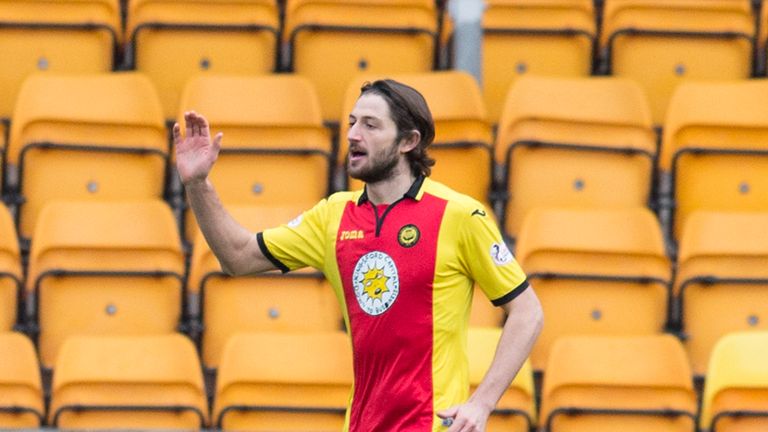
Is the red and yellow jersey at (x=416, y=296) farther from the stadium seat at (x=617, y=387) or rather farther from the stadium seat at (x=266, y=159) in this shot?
the stadium seat at (x=266, y=159)

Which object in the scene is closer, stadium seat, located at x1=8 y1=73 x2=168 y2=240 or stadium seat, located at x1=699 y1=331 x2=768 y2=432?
stadium seat, located at x1=699 y1=331 x2=768 y2=432

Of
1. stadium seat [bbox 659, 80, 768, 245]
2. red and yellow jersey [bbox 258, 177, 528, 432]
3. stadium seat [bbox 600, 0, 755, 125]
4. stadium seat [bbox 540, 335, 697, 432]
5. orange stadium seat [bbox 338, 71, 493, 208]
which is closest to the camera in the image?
red and yellow jersey [bbox 258, 177, 528, 432]

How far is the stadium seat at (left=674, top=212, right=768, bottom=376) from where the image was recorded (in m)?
6.99

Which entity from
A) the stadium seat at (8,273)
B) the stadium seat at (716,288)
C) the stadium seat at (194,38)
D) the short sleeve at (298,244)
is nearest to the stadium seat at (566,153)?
the stadium seat at (716,288)

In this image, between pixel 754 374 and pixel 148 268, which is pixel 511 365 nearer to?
pixel 754 374

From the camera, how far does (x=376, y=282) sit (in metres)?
4.50

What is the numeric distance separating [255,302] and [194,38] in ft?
5.45

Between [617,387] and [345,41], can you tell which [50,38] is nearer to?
[345,41]

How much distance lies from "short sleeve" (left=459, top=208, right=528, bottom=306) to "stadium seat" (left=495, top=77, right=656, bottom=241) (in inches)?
115

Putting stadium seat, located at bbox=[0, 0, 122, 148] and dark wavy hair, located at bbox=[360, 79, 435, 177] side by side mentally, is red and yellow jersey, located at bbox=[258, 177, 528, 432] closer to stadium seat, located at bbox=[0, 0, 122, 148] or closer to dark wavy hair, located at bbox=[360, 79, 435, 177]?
dark wavy hair, located at bbox=[360, 79, 435, 177]

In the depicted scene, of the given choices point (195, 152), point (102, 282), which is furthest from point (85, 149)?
point (195, 152)

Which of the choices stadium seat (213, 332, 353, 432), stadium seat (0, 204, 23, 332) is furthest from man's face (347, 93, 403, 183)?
stadium seat (0, 204, 23, 332)

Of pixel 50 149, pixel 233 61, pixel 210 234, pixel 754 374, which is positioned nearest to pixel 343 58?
pixel 233 61

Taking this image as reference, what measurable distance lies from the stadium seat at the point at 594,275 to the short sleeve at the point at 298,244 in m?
2.33
